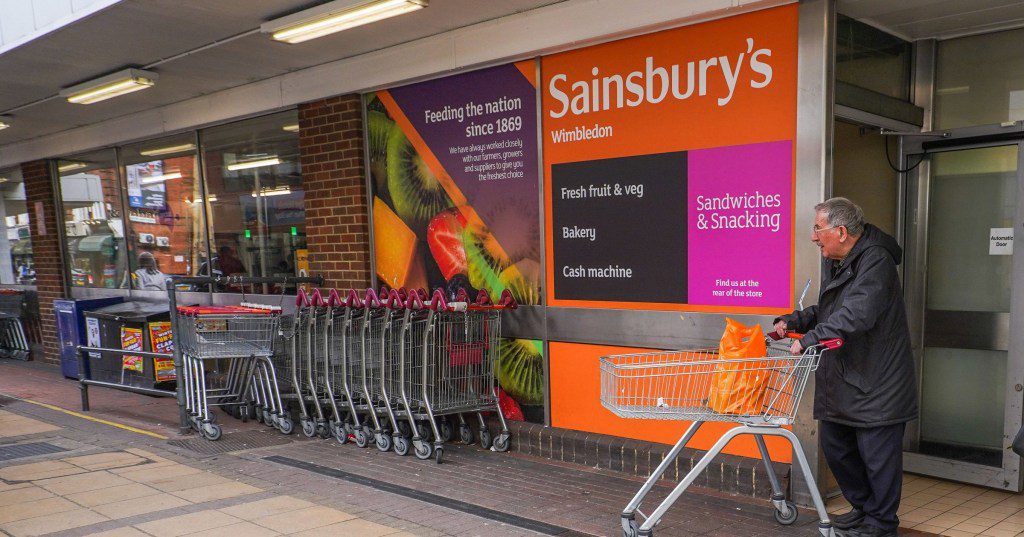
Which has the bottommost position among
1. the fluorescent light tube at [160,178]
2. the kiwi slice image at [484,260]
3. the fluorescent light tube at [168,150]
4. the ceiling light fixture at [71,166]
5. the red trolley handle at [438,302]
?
the red trolley handle at [438,302]

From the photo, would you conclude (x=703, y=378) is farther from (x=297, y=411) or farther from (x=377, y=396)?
(x=297, y=411)

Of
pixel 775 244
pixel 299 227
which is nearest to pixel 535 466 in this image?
pixel 775 244

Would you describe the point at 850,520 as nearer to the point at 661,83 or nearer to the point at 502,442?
the point at 502,442

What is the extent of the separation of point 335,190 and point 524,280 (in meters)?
2.42

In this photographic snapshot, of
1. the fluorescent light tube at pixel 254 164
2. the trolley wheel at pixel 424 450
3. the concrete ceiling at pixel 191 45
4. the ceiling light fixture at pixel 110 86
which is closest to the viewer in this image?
the concrete ceiling at pixel 191 45

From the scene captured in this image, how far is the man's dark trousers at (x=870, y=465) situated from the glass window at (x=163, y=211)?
7780mm

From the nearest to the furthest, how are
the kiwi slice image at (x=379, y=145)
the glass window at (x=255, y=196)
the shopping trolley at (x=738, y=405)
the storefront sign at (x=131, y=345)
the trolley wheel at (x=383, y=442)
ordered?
the shopping trolley at (x=738, y=405) → the trolley wheel at (x=383, y=442) → the kiwi slice image at (x=379, y=145) → the glass window at (x=255, y=196) → the storefront sign at (x=131, y=345)

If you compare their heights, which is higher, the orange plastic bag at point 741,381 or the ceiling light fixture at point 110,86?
the ceiling light fixture at point 110,86

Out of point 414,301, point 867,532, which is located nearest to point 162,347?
point 414,301

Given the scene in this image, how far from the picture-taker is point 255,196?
28.0 feet

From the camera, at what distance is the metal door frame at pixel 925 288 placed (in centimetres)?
470

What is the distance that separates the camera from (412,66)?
20.9ft

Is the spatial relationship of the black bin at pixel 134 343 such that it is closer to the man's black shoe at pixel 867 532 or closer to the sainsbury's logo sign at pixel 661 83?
the sainsbury's logo sign at pixel 661 83

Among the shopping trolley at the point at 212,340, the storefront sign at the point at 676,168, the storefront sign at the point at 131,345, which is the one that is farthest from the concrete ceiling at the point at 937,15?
the storefront sign at the point at 131,345
